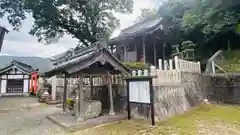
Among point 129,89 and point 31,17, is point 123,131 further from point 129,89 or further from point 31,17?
point 31,17

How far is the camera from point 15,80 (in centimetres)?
2006

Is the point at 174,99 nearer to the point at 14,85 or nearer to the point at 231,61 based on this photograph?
the point at 231,61

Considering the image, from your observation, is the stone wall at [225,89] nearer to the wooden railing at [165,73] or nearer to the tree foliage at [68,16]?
the wooden railing at [165,73]

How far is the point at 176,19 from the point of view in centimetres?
1533

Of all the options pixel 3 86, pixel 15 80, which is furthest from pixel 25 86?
pixel 3 86

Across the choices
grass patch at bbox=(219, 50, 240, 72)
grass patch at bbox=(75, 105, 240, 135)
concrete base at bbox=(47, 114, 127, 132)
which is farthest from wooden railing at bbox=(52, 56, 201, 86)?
grass patch at bbox=(219, 50, 240, 72)

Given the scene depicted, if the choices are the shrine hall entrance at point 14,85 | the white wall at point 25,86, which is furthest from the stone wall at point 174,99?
the shrine hall entrance at point 14,85

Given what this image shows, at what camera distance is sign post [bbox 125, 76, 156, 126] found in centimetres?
507

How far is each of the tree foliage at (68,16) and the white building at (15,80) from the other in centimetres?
467

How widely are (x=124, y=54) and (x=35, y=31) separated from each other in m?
12.4

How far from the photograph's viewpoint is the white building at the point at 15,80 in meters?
19.2

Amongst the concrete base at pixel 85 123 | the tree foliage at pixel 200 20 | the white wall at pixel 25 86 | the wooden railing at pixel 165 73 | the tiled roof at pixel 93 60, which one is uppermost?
the tree foliage at pixel 200 20

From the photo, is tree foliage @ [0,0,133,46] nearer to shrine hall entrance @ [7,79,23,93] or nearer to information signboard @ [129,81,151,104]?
shrine hall entrance @ [7,79,23,93]

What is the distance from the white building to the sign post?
61.3ft
